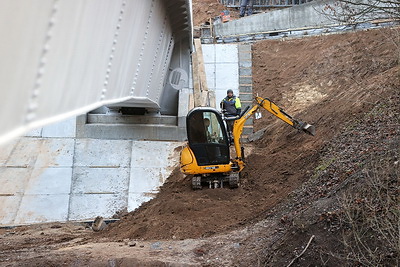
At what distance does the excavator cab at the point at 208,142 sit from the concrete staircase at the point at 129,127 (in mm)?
4900

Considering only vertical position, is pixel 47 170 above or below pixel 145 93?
below

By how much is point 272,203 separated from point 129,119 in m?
8.81

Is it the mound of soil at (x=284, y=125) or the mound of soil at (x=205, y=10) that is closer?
the mound of soil at (x=284, y=125)

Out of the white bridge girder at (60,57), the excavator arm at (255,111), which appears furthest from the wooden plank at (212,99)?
the white bridge girder at (60,57)

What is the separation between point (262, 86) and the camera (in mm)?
19578

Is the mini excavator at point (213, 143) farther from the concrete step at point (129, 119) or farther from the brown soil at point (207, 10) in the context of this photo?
the brown soil at point (207, 10)

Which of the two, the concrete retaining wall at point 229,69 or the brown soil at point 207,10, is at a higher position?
the brown soil at point 207,10

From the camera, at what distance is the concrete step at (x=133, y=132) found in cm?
1690

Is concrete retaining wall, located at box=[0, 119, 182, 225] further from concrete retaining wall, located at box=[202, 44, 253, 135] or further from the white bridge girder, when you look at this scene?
the white bridge girder

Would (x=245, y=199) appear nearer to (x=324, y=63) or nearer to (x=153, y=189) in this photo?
(x=153, y=189)

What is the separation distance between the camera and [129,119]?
17438 mm

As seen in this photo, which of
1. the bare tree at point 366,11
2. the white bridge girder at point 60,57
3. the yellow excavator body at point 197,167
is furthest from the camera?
the yellow excavator body at point 197,167

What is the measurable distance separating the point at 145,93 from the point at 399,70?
737 cm

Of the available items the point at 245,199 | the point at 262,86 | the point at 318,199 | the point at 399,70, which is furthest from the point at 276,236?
the point at 262,86
